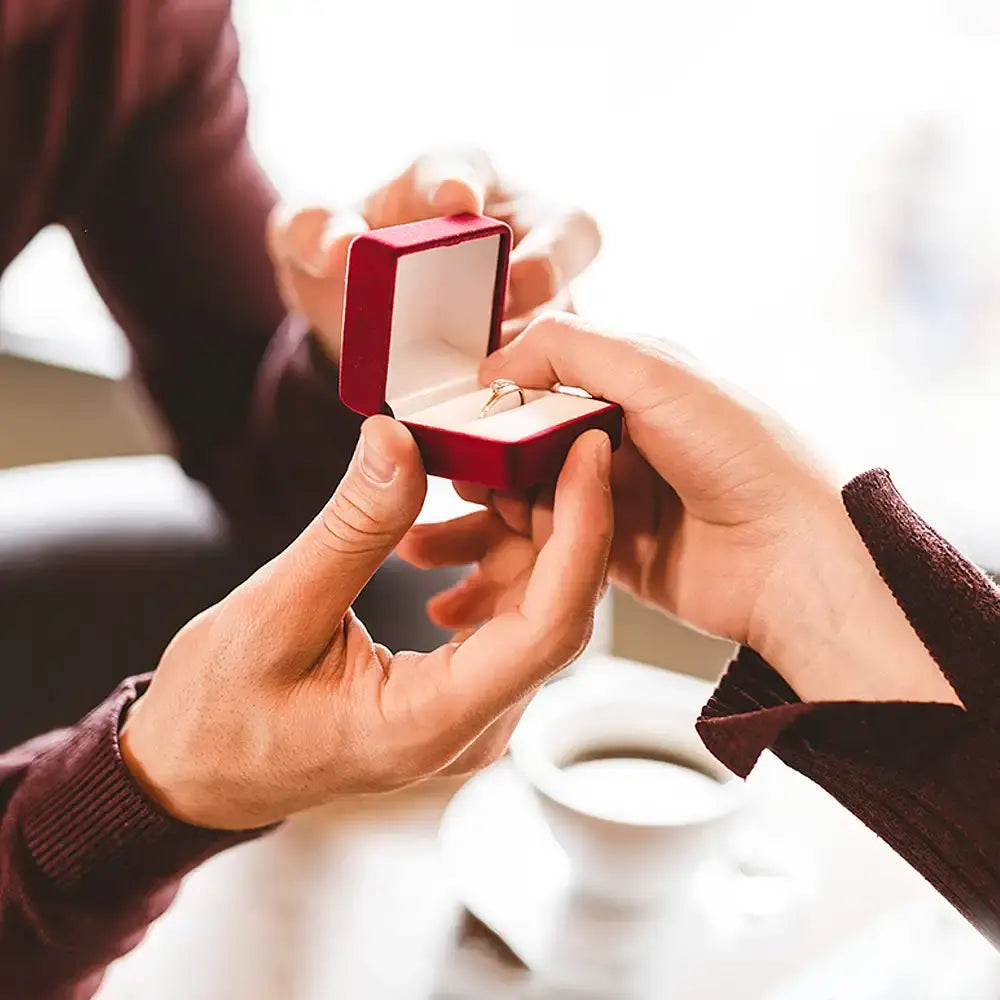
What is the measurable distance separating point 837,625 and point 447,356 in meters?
0.21

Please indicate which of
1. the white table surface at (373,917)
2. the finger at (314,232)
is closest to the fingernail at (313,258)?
the finger at (314,232)

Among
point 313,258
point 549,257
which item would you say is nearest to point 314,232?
point 313,258

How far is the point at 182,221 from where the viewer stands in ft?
2.88

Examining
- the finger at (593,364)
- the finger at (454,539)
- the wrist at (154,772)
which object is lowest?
the wrist at (154,772)

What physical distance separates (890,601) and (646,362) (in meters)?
0.14

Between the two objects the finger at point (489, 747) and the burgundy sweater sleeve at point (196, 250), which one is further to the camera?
the burgundy sweater sleeve at point (196, 250)

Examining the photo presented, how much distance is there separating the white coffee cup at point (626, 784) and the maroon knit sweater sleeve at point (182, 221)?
287mm

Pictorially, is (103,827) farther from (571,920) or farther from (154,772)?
(571,920)

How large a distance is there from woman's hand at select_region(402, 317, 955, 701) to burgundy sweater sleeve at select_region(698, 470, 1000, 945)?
32 millimetres

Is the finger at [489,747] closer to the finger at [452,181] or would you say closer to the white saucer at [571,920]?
the white saucer at [571,920]

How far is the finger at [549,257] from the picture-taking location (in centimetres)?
59

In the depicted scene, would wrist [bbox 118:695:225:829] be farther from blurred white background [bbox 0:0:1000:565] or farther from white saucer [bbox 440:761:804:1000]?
blurred white background [bbox 0:0:1000:565]

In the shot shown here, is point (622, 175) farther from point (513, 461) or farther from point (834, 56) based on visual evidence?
point (513, 461)

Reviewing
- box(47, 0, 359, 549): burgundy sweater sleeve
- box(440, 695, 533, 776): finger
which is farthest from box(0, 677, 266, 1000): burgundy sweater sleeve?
box(47, 0, 359, 549): burgundy sweater sleeve
